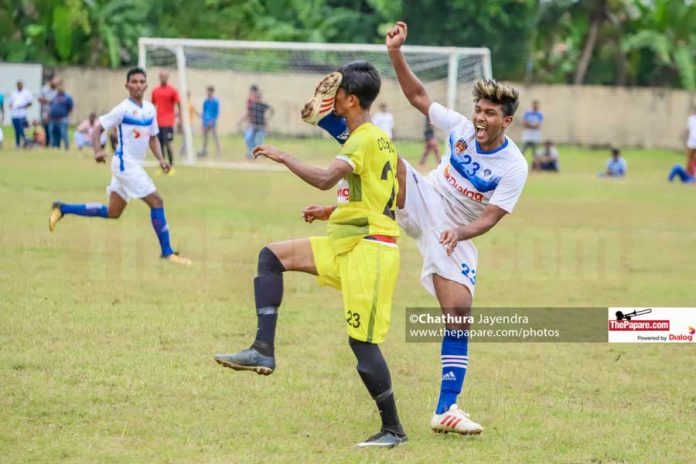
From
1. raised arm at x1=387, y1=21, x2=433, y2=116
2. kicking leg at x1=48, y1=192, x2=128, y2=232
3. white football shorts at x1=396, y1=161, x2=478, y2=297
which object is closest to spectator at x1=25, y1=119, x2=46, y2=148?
kicking leg at x1=48, y1=192, x2=128, y2=232

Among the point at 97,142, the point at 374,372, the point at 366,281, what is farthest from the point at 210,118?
the point at 374,372

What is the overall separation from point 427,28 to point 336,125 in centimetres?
3939

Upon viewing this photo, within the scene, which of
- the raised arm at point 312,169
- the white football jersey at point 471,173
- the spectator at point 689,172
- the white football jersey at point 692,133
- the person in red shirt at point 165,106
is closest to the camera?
the raised arm at point 312,169

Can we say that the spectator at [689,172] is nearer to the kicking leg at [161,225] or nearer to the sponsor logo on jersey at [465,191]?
the kicking leg at [161,225]

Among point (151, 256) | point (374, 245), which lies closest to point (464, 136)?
point (374, 245)

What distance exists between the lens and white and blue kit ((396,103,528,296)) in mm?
6844

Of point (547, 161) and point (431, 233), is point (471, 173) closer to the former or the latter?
point (431, 233)

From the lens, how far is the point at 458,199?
703 centimetres

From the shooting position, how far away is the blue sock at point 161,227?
507 inches

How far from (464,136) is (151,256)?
7107 mm

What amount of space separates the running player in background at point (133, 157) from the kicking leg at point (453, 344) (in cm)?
652

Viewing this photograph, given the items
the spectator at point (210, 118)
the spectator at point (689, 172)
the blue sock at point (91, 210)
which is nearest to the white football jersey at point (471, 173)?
the blue sock at point (91, 210)

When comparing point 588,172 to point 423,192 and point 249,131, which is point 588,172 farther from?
point 423,192

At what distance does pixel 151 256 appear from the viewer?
43.8 ft
